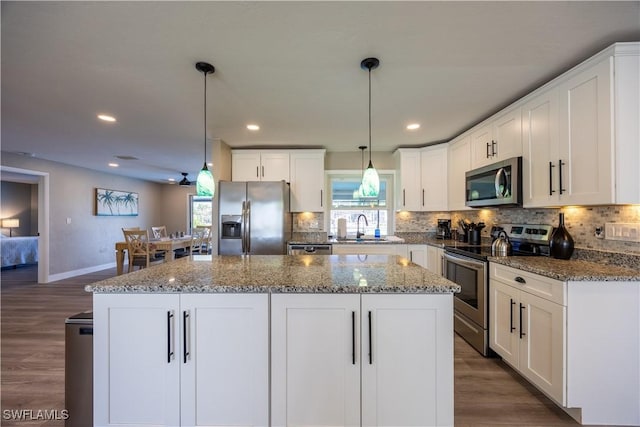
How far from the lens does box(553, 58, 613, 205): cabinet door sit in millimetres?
1659

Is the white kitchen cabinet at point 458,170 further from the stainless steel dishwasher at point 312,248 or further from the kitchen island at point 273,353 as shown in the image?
the kitchen island at point 273,353

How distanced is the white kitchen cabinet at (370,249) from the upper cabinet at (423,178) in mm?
704

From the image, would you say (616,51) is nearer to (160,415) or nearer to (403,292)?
(403,292)

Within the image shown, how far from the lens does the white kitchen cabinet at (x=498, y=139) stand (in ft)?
7.97

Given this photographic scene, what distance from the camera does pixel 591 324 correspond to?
1.59 metres

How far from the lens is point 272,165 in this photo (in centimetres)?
398

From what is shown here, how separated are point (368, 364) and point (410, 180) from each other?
3114 millimetres

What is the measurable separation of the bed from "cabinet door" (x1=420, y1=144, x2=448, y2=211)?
9.11m

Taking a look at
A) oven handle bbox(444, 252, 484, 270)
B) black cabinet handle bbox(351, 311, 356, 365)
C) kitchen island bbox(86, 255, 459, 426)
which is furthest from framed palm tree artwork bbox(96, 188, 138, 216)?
oven handle bbox(444, 252, 484, 270)

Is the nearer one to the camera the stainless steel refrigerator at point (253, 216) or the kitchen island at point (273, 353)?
the kitchen island at point (273, 353)

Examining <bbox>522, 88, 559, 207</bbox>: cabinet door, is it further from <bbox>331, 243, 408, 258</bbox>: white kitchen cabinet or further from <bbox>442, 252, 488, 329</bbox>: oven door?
<bbox>331, 243, 408, 258</bbox>: white kitchen cabinet

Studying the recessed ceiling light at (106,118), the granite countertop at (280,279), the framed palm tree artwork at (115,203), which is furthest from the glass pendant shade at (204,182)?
the framed palm tree artwork at (115,203)

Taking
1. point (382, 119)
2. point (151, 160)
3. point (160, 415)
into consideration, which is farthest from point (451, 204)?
point (151, 160)

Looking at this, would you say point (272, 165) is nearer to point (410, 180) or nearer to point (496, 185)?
point (410, 180)
